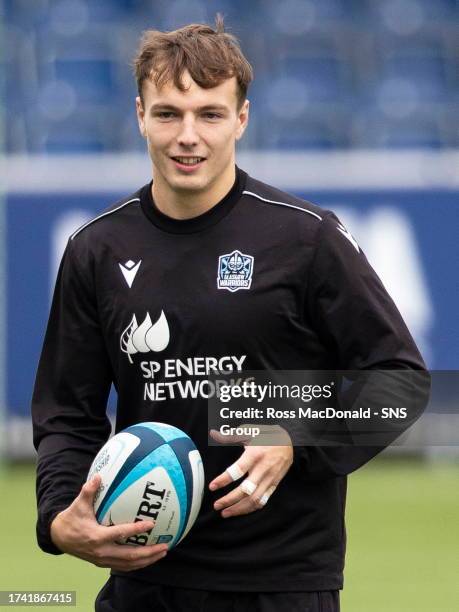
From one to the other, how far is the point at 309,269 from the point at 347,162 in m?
7.98

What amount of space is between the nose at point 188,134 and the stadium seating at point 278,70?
9.82 meters

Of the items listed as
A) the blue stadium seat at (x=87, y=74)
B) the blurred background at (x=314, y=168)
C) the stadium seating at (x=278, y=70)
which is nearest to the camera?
the blurred background at (x=314, y=168)

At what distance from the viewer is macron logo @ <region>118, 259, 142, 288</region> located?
344 centimetres

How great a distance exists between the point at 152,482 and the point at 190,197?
2.40 feet

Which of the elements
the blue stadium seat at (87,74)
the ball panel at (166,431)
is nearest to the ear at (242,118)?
the ball panel at (166,431)

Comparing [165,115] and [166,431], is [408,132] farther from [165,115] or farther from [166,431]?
[166,431]

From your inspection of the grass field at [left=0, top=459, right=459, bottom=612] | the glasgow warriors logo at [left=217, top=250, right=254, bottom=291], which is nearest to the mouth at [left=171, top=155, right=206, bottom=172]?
the glasgow warriors logo at [left=217, top=250, right=254, bottom=291]

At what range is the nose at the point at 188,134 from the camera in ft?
10.8

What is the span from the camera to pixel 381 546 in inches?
319

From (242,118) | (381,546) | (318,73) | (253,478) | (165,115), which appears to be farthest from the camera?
(318,73)

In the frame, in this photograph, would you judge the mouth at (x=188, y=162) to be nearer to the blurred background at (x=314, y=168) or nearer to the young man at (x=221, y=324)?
the young man at (x=221, y=324)

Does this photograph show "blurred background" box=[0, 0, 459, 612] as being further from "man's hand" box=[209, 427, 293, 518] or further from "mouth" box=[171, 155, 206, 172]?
"mouth" box=[171, 155, 206, 172]

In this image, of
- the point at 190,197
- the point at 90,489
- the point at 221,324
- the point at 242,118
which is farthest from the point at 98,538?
the point at 242,118

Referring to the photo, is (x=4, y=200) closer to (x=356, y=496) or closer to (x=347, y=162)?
(x=347, y=162)
